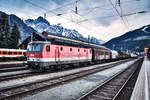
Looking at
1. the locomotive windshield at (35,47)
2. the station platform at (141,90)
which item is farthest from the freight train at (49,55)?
the station platform at (141,90)

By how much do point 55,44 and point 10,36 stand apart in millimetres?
43948

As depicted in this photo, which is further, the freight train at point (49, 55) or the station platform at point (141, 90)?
the freight train at point (49, 55)

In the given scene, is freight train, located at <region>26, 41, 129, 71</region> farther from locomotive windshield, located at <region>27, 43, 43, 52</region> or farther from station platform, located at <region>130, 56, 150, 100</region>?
station platform, located at <region>130, 56, 150, 100</region>

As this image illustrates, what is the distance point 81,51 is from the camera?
21047 millimetres

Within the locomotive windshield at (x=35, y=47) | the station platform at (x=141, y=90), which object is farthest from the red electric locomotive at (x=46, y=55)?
the station platform at (x=141, y=90)

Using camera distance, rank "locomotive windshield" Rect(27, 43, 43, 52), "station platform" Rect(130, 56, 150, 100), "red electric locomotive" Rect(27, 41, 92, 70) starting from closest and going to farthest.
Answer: "station platform" Rect(130, 56, 150, 100) < "red electric locomotive" Rect(27, 41, 92, 70) < "locomotive windshield" Rect(27, 43, 43, 52)

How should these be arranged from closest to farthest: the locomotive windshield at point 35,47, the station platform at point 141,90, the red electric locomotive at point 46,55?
the station platform at point 141,90, the red electric locomotive at point 46,55, the locomotive windshield at point 35,47

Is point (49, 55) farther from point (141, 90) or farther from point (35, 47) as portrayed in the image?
point (141, 90)

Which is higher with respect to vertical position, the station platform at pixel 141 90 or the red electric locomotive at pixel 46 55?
the red electric locomotive at pixel 46 55

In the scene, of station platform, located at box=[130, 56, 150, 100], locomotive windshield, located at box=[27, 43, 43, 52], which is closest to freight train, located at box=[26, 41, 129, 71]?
locomotive windshield, located at box=[27, 43, 43, 52]

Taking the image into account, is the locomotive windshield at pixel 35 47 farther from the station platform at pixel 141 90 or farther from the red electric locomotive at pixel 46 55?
the station platform at pixel 141 90

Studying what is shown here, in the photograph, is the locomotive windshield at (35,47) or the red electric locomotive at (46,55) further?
the locomotive windshield at (35,47)

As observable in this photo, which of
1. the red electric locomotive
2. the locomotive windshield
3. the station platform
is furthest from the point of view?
the locomotive windshield

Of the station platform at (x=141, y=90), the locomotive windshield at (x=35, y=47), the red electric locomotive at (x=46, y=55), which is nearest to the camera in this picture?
the station platform at (x=141, y=90)
